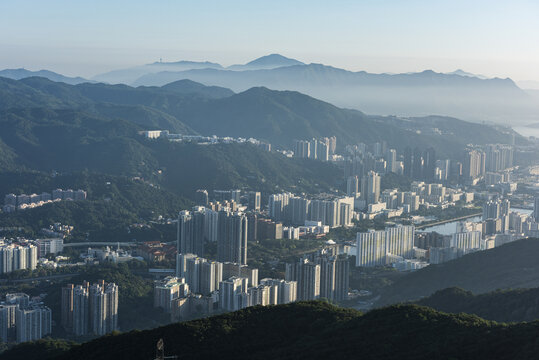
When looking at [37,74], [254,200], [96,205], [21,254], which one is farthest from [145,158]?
[37,74]

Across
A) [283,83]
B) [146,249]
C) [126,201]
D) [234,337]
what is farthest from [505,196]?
[283,83]

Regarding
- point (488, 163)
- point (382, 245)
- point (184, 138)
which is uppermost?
point (184, 138)

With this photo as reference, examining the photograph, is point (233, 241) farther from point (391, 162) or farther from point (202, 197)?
point (391, 162)

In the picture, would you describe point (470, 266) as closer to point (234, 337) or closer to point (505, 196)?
point (234, 337)

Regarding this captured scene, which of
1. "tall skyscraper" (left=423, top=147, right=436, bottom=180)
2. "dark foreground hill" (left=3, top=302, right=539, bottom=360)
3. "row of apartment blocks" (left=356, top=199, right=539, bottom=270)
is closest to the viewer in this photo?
"dark foreground hill" (left=3, top=302, right=539, bottom=360)

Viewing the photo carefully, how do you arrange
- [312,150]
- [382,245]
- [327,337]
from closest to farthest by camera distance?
[327,337] → [382,245] → [312,150]

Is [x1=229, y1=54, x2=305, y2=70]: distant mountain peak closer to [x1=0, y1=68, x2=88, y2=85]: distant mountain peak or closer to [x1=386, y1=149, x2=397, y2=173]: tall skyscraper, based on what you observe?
[x1=0, y1=68, x2=88, y2=85]: distant mountain peak

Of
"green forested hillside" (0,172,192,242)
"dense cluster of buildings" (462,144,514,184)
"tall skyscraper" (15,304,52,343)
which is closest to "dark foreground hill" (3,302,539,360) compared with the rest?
"tall skyscraper" (15,304,52,343)
